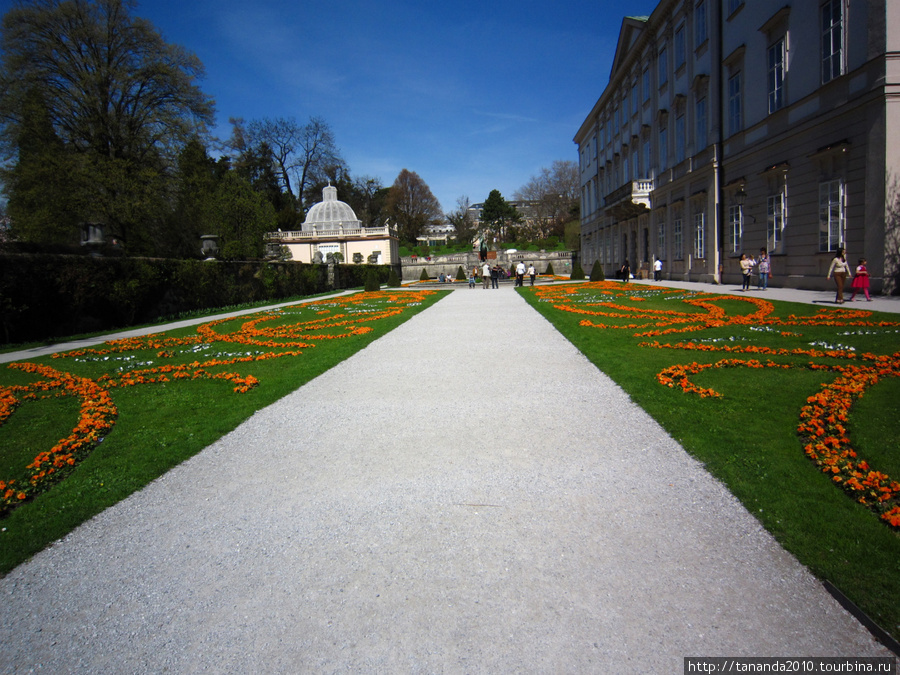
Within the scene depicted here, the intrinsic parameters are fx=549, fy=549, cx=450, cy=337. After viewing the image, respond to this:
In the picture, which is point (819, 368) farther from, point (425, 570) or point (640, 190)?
point (640, 190)

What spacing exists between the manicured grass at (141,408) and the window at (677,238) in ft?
80.5

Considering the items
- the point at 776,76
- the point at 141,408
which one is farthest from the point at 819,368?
the point at 776,76

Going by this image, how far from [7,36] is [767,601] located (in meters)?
38.4

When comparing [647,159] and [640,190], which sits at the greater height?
[647,159]

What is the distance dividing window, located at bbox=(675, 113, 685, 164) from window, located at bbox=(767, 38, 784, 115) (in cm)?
1007

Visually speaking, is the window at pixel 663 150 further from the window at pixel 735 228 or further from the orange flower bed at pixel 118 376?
the orange flower bed at pixel 118 376

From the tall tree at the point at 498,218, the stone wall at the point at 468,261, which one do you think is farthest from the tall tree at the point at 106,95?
the tall tree at the point at 498,218

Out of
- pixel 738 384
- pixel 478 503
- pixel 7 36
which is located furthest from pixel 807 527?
pixel 7 36

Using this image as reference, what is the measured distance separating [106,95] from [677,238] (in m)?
34.1

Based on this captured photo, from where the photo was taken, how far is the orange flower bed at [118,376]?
4746mm

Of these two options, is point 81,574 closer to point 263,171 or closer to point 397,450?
point 397,450

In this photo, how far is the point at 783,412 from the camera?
547 cm

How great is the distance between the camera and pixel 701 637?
241cm

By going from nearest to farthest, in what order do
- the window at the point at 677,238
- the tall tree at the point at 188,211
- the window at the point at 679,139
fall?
the window at the point at 679,139 → the window at the point at 677,238 → the tall tree at the point at 188,211
